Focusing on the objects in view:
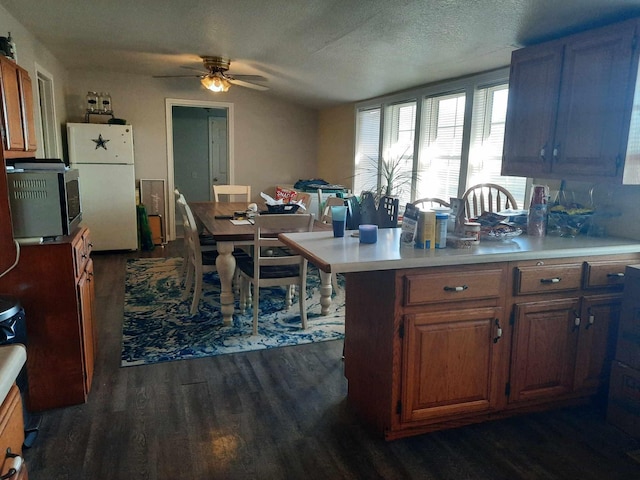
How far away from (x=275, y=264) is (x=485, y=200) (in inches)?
76.9

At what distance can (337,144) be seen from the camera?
6629 millimetres

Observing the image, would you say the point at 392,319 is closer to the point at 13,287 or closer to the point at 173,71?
the point at 13,287

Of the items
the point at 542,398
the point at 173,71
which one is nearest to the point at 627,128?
the point at 542,398

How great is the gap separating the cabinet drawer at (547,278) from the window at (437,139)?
1.52 metres

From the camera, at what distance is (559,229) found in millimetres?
2607

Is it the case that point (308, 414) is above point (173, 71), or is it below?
below

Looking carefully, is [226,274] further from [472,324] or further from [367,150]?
[367,150]

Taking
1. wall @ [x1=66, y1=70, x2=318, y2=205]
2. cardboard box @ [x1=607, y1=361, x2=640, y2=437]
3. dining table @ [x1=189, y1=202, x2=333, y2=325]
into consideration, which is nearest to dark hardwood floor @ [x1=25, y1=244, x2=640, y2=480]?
cardboard box @ [x1=607, y1=361, x2=640, y2=437]

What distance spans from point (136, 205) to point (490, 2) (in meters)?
5.01

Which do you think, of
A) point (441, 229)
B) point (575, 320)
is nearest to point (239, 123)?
point (441, 229)

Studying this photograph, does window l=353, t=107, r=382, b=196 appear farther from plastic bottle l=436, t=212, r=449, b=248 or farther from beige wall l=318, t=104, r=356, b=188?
plastic bottle l=436, t=212, r=449, b=248

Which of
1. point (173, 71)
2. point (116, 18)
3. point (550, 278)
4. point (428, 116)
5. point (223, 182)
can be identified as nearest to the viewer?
point (550, 278)

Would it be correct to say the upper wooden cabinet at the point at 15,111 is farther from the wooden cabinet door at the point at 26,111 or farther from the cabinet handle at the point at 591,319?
the cabinet handle at the point at 591,319

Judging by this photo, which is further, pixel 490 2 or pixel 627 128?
pixel 490 2
